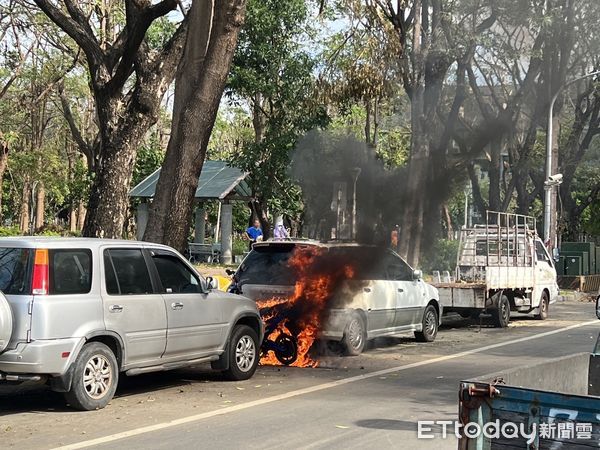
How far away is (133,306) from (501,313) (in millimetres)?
10585

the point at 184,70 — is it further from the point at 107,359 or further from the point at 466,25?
the point at 466,25

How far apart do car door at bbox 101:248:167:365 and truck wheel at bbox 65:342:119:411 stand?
224 millimetres

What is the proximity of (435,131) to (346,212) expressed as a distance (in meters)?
6.33

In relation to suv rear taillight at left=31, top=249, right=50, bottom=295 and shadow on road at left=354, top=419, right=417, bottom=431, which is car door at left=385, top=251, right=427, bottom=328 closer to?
shadow on road at left=354, top=419, right=417, bottom=431

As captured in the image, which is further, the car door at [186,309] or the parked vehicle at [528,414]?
the car door at [186,309]

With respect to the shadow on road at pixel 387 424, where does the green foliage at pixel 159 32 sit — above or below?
above

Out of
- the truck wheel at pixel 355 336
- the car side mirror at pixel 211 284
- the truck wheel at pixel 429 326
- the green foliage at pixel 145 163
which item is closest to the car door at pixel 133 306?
the car side mirror at pixel 211 284

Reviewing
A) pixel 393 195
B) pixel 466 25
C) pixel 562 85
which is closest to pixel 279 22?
pixel 466 25

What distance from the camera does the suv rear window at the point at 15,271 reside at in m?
7.75

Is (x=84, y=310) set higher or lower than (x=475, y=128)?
lower

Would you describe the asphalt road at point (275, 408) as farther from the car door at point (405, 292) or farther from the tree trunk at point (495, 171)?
the tree trunk at point (495, 171)

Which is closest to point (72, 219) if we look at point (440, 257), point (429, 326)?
point (440, 257)

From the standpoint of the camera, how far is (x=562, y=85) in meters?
26.7

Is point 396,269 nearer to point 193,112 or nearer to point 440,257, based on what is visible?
point 193,112
